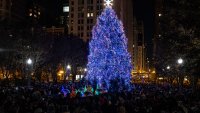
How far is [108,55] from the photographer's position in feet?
140

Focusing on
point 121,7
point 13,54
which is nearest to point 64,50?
point 13,54

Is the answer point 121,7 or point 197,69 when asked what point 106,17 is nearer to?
point 197,69

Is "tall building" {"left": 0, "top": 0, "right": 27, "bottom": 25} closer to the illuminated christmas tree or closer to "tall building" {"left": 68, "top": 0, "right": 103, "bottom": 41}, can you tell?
"tall building" {"left": 68, "top": 0, "right": 103, "bottom": 41}

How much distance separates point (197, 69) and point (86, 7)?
Answer: 133 m

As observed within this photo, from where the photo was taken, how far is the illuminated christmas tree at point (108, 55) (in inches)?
1670

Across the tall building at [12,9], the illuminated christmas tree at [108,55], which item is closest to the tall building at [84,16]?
the tall building at [12,9]

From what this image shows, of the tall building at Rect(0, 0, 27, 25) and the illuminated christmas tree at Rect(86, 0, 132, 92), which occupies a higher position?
the tall building at Rect(0, 0, 27, 25)

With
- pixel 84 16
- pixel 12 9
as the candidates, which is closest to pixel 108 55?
pixel 84 16

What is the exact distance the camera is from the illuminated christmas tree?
4241 cm

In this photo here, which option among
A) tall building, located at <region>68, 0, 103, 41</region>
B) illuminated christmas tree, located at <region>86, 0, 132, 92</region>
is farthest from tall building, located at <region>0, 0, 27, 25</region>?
illuminated christmas tree, located at <region>86, 0, 132, 92</region>

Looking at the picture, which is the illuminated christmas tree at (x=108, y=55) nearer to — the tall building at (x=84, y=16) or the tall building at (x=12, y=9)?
the tall building at (x=84, y=16)

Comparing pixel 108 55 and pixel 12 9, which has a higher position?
pixel 12 9

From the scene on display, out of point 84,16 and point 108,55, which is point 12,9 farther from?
point 108,55

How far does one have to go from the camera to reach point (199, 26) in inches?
596
